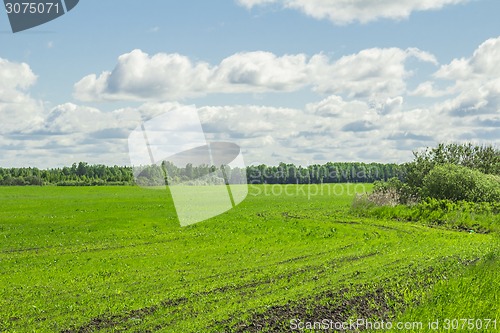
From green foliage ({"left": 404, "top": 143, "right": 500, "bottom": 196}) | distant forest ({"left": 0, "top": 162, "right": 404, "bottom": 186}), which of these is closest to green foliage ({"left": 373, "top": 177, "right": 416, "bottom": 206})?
green foliage ({"left": 404, "top": 143, "right": 500, "bottom": 196})

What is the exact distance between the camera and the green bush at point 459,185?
34.2m

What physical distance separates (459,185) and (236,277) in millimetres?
23583

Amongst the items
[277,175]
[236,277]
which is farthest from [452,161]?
[277,175]

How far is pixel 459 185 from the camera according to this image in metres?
34.7

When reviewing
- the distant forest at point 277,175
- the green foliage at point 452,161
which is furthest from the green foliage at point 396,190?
the distant forest at point 277,175

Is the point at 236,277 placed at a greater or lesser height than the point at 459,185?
lesser

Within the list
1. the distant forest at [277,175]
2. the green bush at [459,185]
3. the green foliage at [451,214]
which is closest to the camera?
the green foliage at [451,214]

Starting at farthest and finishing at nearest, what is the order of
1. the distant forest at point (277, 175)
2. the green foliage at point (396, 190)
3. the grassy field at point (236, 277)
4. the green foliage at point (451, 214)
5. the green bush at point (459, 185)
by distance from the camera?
the distant forest at point (277, 175), the green foliage at point (396, 190), the green bush at point (459, 185), the green foliage at point (451, 214), the grassy field at point (236, 277)

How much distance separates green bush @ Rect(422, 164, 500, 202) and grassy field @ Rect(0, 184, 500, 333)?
682 centimetres

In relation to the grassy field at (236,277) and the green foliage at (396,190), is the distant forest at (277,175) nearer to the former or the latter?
the green foliage at (396,190)

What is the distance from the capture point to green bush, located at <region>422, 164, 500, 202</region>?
34.2 m

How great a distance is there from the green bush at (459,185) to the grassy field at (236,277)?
6818 millimetres

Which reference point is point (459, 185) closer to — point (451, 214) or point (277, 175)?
point (451, 214)

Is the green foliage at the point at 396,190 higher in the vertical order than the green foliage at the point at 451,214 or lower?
higher
